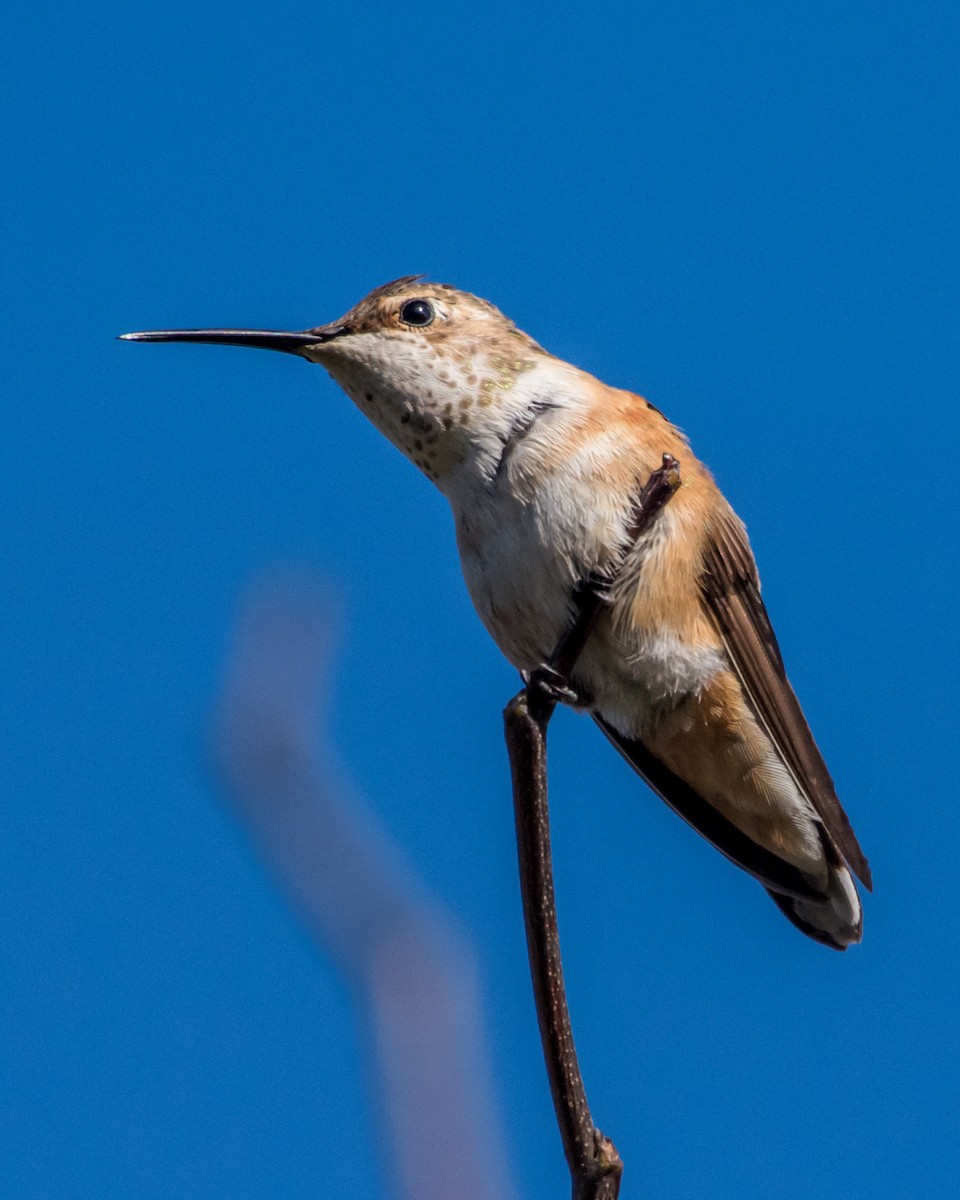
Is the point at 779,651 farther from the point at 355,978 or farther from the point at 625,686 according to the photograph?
the point at 355,978

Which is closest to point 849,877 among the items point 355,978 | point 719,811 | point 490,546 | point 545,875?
point 719,811

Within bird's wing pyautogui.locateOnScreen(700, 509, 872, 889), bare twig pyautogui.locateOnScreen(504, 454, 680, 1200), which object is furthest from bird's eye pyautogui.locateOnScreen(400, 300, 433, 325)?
bare twig pyautogui.locateOnScreen(504, 454, 680, 1200)

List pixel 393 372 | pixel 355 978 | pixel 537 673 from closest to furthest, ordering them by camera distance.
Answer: pixel 355 978, pixel 537 673, pixel 393 372

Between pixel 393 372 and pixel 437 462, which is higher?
pixel 393 372

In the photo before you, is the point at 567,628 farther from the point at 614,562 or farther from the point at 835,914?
the point at 835,914

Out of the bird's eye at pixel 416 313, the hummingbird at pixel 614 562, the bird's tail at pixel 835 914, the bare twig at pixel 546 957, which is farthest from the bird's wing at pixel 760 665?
the bare twig at pixel 546 957

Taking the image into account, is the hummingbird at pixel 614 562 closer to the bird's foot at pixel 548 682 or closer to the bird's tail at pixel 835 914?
the bird's tail at pixel 835 914

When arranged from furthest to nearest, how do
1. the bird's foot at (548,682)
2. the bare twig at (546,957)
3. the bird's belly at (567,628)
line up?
the bird's belly at (567,628) < the bird's foot at (548,682) < the bare twig at (546,957)
